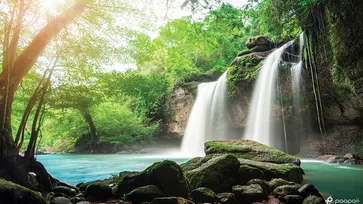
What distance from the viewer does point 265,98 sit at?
13.8m

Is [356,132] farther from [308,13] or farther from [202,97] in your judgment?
[202,97]

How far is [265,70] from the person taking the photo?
14.0m

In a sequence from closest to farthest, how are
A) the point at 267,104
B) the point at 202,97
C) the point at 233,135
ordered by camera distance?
the point at 267,104 < the point at 233,135 < the point at 202,97

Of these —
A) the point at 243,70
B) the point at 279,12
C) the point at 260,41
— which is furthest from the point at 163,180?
the point at 260,41

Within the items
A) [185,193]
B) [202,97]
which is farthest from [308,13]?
[202,97]

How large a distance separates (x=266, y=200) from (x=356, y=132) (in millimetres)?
9984

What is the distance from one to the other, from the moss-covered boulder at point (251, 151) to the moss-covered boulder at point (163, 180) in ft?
11.5

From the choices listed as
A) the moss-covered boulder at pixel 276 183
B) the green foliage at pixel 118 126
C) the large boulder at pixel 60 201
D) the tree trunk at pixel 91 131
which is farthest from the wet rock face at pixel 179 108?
the large boulder at pixel 60 201

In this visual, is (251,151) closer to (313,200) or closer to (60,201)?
(313,200)

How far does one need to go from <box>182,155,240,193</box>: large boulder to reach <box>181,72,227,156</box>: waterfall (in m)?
12.0

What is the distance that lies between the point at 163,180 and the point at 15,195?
78.9 inches

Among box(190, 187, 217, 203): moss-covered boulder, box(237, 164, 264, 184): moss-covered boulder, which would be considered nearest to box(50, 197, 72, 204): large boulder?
box(190, 187, 217, 203): moss-covered boulder

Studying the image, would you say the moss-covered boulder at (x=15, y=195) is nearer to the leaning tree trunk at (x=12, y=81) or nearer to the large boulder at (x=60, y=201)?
the large boulder at (x=60, y=201)

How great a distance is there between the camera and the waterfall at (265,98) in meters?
13.6
